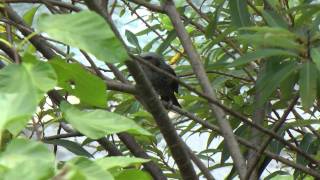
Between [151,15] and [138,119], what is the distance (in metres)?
0.56

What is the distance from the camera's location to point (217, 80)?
126cm

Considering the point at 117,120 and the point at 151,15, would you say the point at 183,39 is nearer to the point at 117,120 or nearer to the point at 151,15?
the point at 117,120

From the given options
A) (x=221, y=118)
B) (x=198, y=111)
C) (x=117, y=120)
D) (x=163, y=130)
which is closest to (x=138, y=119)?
(x=198, y=111)

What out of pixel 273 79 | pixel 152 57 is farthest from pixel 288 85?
pixel 152 57

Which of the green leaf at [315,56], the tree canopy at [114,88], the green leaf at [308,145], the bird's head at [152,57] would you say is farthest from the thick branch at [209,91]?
the bird's head at [152,57]

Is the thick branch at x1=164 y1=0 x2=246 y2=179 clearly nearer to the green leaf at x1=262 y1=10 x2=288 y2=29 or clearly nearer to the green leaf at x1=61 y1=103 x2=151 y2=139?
the green leaf at x1=262 y1=10 x2=288 y2=29

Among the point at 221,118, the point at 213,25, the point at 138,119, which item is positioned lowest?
the point at 138,119

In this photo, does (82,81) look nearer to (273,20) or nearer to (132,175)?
(132,175)

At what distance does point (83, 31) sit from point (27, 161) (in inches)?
4.4

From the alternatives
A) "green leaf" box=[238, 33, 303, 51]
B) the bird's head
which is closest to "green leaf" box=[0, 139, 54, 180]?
"green leaf" box=[238, 33, 303, 51]

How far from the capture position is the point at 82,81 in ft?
1.58

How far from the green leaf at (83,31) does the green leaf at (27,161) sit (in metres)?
0.08

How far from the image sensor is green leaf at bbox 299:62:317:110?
780mm

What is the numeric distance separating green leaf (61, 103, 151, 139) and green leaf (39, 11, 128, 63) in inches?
1.8
